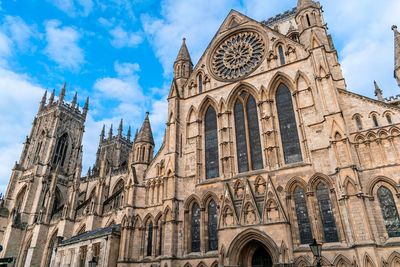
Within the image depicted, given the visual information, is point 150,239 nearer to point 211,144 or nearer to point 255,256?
point 255,256

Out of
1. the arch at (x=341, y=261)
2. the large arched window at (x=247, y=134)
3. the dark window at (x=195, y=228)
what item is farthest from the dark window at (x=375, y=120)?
the dark window at (x=195, y=228)

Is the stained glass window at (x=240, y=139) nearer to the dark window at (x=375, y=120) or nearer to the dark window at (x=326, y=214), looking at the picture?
the dark window at (x=326, y=214)

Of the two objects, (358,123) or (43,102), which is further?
(43,102)

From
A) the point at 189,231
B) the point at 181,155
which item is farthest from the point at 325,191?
the point at 181,155

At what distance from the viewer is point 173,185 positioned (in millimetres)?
19359

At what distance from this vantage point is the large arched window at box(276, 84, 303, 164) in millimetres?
17344

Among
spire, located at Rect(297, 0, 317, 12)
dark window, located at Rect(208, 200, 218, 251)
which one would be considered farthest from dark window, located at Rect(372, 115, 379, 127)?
dark window, located at Rect(208, 200, 218, 251)

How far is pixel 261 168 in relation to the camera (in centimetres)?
1805

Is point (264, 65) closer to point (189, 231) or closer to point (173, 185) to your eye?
point (173, 185)

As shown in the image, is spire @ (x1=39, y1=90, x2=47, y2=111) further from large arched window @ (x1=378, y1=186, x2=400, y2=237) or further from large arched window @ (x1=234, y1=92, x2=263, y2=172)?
large arched window @ (x1=378, y1=186, x2=400, y2=237)

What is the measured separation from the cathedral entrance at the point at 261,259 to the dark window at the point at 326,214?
3.35 m

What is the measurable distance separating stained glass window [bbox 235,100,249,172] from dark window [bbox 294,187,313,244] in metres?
3.50

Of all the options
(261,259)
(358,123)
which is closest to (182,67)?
(358,123)

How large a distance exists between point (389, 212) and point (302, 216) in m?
3.80
